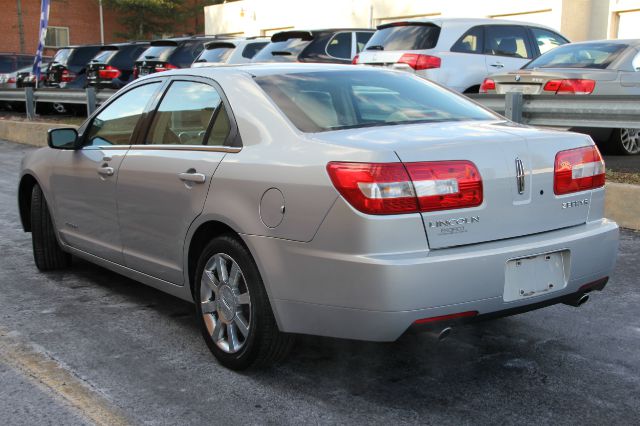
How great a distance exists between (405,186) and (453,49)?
27.8 ft

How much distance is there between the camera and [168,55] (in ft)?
54.4

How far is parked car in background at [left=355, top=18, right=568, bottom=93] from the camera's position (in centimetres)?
1107

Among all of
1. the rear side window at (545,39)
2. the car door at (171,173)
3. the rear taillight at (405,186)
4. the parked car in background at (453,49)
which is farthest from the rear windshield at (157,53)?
the rear taillight at (405,186)

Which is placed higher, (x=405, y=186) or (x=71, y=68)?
(x=71, y=68)

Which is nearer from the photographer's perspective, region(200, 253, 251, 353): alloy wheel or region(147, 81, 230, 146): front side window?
region(200, 253, 251, 353): alloy wheel

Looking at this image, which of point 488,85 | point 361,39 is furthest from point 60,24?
point 488,85

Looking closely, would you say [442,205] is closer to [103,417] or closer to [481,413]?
[481,413]

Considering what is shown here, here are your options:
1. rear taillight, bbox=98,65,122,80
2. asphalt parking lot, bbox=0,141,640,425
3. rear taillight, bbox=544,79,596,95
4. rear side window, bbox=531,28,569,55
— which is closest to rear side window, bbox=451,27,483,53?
rear side window, bbox=531,28,569,55

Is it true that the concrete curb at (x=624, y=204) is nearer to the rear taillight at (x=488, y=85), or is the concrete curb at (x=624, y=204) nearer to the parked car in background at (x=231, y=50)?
the rear taillight at (x=488, y=85)

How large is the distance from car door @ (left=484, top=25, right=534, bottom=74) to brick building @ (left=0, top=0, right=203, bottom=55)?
38.9 metres

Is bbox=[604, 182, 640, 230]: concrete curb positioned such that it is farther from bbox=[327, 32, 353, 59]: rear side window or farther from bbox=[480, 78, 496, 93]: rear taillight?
bbox=[327, 32, 353, 59]: rear side window

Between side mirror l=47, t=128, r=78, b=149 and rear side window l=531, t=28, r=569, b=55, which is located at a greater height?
rear side window l=531, t=28, r=569, b=55

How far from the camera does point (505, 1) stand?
23359 mm

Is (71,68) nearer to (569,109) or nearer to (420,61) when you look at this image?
(420,61)
